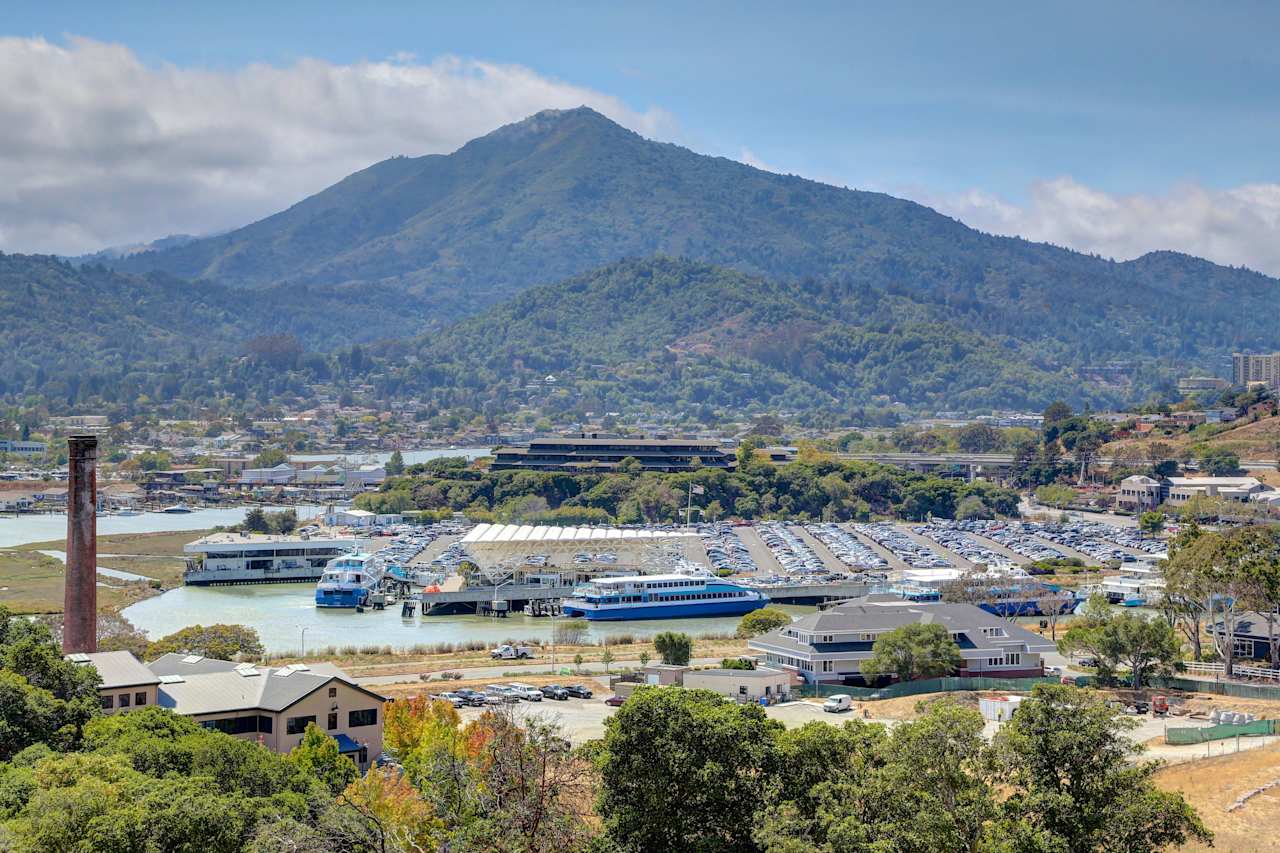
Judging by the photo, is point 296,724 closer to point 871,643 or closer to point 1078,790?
point 1078,790

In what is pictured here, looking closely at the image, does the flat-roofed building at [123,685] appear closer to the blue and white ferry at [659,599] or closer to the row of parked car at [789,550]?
the blue and white ferry at [659,599]

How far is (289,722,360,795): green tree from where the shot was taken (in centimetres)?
2397

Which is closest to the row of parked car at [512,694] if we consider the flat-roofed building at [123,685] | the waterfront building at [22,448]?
Answer: the flat-roofed building at [123,685]

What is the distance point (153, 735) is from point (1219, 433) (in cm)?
8879

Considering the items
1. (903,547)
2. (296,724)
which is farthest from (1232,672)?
(903,547)

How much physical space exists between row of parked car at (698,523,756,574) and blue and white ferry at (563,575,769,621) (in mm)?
6464

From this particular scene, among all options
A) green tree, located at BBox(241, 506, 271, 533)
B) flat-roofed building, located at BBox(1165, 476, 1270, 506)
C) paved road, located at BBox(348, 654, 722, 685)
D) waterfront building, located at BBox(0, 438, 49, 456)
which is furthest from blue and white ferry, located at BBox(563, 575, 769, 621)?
waterfront building, located at BBox(0, 438, 49, 456)

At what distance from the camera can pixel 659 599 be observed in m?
56.5

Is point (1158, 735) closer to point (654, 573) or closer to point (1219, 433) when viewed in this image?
point (654, 573)

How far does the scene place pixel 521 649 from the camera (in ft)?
145

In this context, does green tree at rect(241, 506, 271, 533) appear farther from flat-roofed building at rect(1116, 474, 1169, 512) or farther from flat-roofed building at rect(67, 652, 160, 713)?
flat-roofed building at rect(67, 652, 160, 713)

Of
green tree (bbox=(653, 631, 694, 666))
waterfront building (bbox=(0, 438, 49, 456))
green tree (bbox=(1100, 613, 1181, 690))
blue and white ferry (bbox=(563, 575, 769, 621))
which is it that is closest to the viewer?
green tree (bbox=(1100, 613, 1181, 690))

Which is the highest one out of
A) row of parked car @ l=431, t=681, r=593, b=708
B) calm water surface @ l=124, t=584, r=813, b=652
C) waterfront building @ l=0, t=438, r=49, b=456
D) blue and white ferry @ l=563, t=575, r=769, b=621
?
waterfront building @ l=0, t=438, r=49, b=456

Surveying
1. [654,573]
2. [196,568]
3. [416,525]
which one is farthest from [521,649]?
[416,525]
